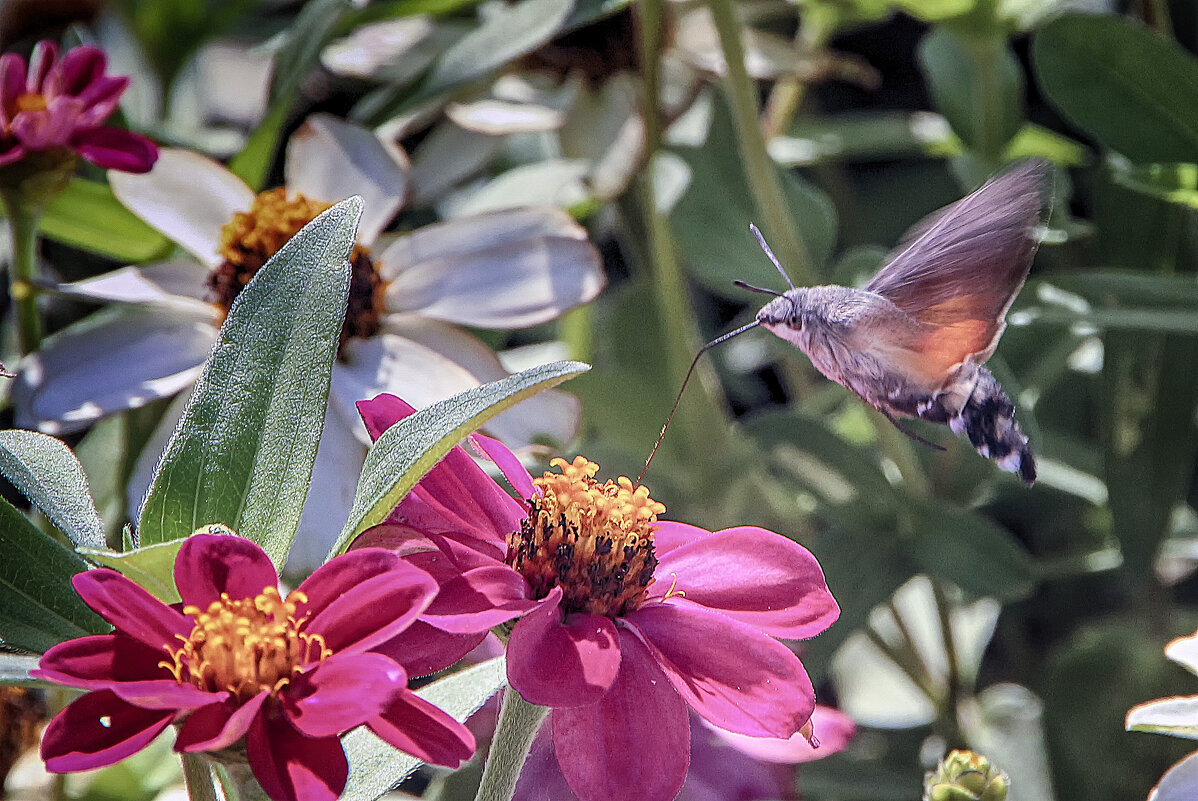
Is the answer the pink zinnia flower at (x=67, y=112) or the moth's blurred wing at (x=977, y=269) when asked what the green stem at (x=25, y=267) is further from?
the moth's blurred wing at (x=977, y=269)

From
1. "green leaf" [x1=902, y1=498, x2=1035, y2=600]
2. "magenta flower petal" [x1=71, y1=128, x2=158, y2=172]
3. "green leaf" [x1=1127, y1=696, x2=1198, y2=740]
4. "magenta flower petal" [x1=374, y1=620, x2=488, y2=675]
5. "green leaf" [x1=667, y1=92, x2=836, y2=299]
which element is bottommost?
"green leaf" [x1=902, y1=498, x2=1035, y2=600]

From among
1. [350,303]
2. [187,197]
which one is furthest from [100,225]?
[350,303]

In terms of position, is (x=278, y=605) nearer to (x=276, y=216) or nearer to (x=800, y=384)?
(x=276, y=216)

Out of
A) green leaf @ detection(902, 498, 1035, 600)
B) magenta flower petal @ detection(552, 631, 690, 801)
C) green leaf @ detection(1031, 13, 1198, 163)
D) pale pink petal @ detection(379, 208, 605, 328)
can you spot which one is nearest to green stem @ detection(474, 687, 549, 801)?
magenta flower petal @ detection(552, 631, 690, 801)

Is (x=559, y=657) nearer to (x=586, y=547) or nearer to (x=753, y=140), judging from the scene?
(x=586, y=547)

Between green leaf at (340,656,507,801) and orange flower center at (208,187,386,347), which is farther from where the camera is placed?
orange flower center at (208,187,386,347)

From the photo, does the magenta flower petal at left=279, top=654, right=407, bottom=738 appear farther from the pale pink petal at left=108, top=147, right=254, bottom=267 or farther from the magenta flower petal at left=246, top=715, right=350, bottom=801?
the pale pink petal at left=108, top=147, right=254, bottom=267
